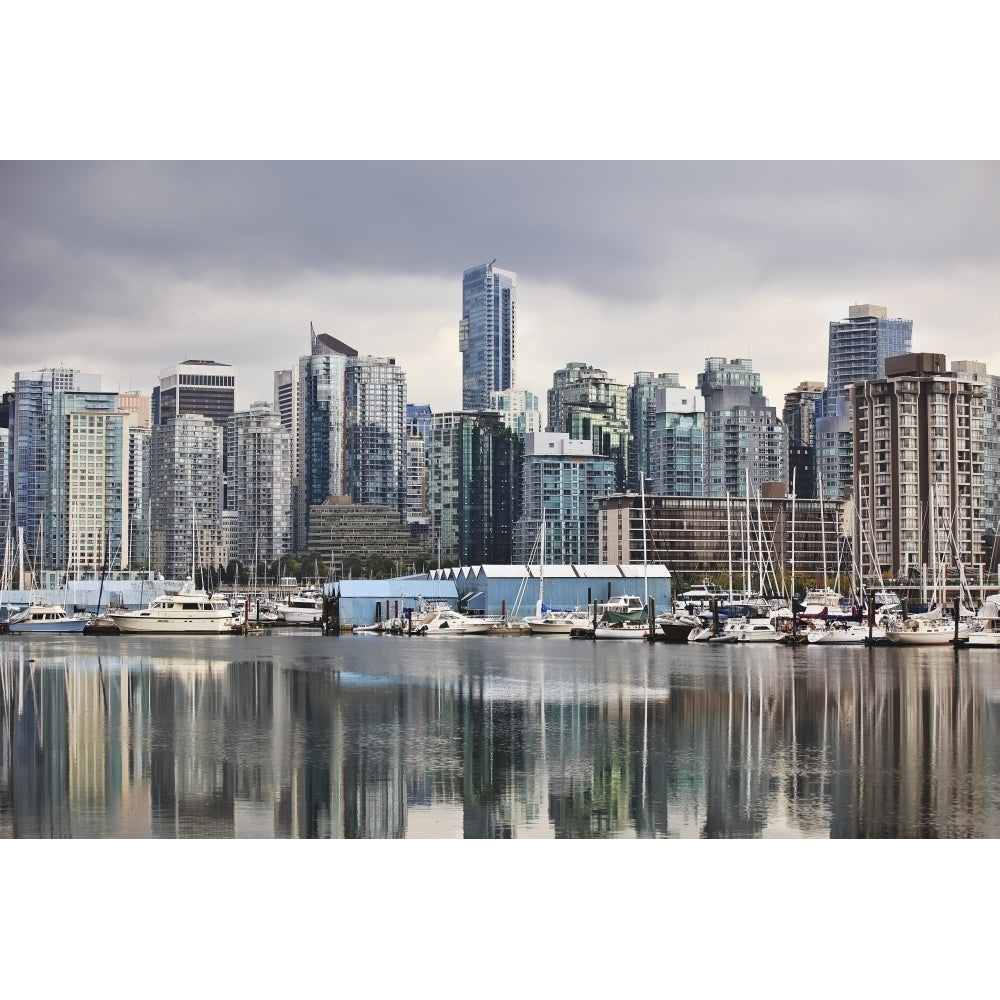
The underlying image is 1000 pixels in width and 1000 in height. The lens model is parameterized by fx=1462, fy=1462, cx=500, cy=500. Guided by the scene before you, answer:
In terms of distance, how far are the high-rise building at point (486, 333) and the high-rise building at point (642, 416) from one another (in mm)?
13314

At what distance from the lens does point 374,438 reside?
102938 millimetres

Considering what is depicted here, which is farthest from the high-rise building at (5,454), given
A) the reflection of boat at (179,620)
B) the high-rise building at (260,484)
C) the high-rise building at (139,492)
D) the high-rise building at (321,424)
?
the reflection of boat at (179,620)

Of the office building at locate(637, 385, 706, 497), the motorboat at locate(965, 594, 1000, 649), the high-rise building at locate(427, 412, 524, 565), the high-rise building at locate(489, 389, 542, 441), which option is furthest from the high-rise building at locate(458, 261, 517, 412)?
the motorboat at locate(965, 594, 1000, 649)

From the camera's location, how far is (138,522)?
95.5 m

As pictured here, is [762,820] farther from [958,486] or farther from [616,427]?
[616,427]

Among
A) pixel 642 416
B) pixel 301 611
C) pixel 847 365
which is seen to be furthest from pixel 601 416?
pixel 301 611

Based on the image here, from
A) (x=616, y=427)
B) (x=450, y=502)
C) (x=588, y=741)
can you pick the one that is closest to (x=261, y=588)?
(x=450, y=502)

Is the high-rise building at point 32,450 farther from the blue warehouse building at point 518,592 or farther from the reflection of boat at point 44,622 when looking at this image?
the reflection of boat at point 44,622

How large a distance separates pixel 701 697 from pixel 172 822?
1092 cm

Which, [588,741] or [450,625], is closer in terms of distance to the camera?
[588,741]

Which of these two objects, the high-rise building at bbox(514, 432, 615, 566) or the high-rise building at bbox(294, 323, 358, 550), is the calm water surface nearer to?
the high-rise building at bbox(514, 432, 615, 566)

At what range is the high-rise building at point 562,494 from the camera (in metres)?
82.8

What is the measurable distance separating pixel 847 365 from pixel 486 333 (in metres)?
28.6

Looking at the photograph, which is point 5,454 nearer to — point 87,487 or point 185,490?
point 87,487
